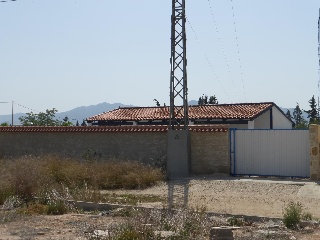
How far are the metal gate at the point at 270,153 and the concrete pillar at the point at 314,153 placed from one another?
1.77ft

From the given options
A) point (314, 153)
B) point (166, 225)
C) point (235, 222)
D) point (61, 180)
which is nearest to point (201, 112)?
point (314, 153)

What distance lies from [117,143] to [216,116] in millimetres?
10623

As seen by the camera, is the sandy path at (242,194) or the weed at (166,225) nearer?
the weed at (166,225)

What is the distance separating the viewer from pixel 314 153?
2189 cm

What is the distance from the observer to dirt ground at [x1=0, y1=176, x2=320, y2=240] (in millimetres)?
11516

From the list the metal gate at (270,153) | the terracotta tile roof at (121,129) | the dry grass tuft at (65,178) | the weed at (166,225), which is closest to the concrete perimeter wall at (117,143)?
the terracotta tile roof at (121,129)

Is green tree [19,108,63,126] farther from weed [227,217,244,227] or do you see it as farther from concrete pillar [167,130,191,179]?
weed [227,217,244,227]

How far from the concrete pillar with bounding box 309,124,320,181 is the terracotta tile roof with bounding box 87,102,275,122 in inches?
426

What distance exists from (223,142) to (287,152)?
2.74 meters

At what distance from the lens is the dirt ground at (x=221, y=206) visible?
11.5 m

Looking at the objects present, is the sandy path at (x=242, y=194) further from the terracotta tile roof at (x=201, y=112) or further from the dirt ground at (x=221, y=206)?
the terracotta tile roof at (x=201, y=112)

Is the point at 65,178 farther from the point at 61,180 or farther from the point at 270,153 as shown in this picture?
the point at 270,153

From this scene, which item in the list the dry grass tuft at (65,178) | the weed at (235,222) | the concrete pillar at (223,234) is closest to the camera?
the concrete pillar at (223,234)

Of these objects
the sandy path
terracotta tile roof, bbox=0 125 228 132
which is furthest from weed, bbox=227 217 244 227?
terracotta tile roof, bbox=0 125 228 132
